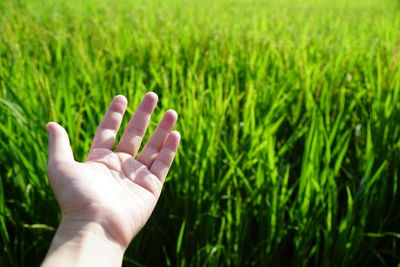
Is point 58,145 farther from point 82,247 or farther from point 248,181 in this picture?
point 248,181

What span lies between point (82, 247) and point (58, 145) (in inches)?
9.3

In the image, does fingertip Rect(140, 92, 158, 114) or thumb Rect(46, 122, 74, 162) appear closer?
thumb Rect(46, 122, 74, 162)

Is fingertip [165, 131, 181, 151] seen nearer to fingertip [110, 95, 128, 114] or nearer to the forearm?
fingertip [110, 95, 128, 114]

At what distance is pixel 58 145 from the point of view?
928 millimetres

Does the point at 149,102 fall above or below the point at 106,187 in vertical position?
above

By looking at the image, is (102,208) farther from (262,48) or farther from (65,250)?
(262,48)

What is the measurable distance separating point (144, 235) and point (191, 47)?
155 centimetres

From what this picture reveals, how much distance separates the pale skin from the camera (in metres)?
0.81

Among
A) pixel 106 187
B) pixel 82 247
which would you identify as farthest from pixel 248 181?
pixel 82 247

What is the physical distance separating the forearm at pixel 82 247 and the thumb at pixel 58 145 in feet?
0.44

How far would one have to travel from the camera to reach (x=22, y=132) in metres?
1.50

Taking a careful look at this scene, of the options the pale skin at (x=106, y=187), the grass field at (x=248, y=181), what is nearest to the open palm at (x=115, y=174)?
the pale skin at (x=106, y=187)

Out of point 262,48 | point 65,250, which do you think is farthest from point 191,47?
point 65,250

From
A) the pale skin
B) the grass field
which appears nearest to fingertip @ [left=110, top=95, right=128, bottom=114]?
the pale skin
